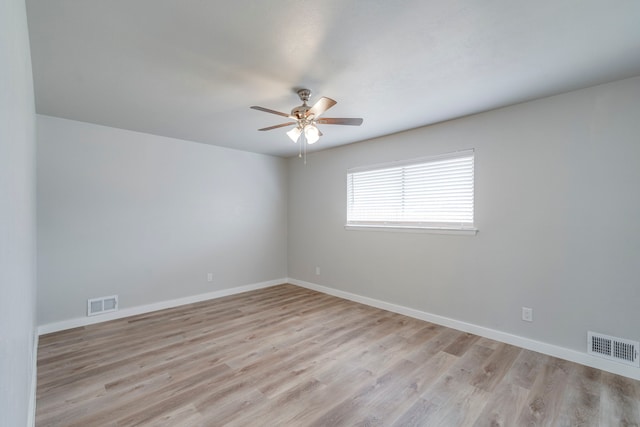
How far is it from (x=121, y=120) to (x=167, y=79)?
1443 mm

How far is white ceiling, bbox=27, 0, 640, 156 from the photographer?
1.59 metres

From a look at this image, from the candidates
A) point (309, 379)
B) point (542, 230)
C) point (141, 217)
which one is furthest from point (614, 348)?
point (141, 217)

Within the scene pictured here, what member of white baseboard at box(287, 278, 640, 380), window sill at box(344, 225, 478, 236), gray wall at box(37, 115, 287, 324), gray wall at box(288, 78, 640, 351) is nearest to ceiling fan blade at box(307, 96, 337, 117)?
gray wall at box(288, 78, 640, 351)

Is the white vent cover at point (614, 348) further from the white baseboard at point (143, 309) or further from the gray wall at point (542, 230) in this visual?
the white baseboard at point (143, 309)

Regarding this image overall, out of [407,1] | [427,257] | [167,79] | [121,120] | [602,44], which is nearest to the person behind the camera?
[407,1]

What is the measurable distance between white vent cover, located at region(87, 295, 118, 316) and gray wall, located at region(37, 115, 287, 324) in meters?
0.06

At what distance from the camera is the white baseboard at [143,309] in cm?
322

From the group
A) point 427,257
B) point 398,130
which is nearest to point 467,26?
point 398,130

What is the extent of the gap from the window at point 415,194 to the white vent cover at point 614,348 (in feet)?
4.43

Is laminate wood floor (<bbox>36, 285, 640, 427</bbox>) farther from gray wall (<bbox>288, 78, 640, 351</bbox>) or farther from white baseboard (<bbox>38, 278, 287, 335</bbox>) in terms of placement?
gray wall (<bbox>288, 78, 640, 351</bbox>)

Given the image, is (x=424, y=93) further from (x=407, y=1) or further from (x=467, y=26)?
(x=407, y=1)

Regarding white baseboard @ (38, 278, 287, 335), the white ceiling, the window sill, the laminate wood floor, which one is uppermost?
the white ceiling

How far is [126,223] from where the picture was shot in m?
3.72

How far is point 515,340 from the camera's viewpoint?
2881 millimetres
